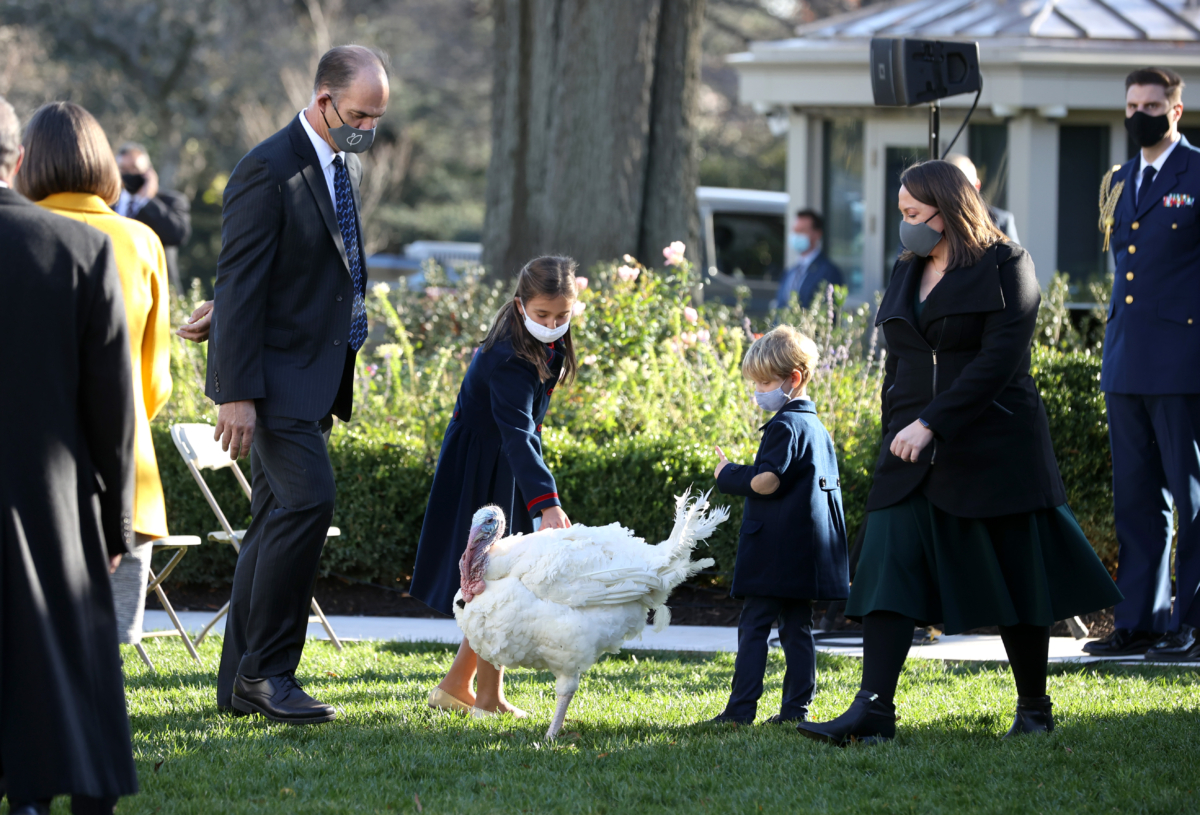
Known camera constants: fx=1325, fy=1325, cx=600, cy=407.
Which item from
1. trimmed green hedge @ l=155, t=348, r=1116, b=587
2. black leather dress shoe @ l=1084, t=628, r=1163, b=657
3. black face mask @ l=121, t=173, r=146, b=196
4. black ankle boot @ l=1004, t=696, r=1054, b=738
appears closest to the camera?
black ankle boot @ l=1004, t=696, r=1054, b=738

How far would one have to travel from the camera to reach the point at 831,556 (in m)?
4.51

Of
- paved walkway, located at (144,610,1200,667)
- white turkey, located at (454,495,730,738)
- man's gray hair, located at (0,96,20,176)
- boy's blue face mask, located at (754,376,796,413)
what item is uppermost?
man's gray hair, located at (0,96,20,176)

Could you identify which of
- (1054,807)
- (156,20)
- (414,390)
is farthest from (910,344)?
(156,20)

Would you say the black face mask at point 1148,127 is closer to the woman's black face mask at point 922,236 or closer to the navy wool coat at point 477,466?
the woman's black face mask at point 922,236

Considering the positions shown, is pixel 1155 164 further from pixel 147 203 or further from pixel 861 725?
pixel 147 203

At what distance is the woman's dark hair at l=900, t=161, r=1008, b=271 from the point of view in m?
4.13

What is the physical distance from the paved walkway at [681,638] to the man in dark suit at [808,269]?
5319 millimetres

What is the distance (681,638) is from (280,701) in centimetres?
227

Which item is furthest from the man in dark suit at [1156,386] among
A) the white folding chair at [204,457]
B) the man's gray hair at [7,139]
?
the man's gray hair at [7,139]

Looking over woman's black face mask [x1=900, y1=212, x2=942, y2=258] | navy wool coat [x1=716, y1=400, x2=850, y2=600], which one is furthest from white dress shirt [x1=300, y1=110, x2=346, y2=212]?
woman's black face mask [x1=900, y1=212, x2=942, y2=258]

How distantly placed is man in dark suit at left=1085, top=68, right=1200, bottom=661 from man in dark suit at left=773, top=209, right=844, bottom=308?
5.19 meters

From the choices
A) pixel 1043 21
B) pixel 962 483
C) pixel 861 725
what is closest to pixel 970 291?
pixel 962 483

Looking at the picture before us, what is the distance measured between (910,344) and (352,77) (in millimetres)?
2026

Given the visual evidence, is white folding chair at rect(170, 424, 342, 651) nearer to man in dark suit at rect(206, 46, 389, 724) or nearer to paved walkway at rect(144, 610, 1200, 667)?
paved walkway at rect(144, 610, 1200, 667)
